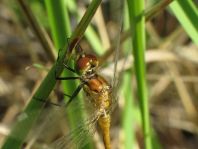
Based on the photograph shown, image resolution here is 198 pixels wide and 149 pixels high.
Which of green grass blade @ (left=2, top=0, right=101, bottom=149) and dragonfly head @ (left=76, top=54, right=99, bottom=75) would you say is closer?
green grass blade @ (left=2, top=0, right=101, bottom=149)

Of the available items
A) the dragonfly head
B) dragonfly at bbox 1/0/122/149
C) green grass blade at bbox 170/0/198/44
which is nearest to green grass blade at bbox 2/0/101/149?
dragonfly at bbox 1/0/122/149

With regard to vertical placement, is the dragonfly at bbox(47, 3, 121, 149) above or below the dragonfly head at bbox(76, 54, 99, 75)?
below

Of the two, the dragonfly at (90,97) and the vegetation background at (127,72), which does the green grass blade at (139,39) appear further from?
the vegetation background at (127,72)

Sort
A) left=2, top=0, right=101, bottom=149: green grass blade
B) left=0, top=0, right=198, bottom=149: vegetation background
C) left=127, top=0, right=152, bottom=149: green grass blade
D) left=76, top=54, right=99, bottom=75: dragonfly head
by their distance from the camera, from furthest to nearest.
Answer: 1. left=0, top=0, right=198, bottom=149: vegetation background
2. left=76, top=54, right=99, bottom=75: dragonfly head
3. left=127, top=0, right=152, bottom=149: green grass blade
4. left=2, top=0, right=101, bottom=149: green grass blade

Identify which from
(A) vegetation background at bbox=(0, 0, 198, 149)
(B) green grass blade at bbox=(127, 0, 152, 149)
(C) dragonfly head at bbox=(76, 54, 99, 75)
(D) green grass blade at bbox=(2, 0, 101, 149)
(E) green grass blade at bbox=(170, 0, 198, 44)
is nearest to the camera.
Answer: (D) green grass blade at bbox=(2, 0, 101, 149)

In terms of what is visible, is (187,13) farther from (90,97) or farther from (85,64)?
(90,97)

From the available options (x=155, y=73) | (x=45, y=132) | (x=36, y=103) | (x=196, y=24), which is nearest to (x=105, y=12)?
(x=155, y=73)

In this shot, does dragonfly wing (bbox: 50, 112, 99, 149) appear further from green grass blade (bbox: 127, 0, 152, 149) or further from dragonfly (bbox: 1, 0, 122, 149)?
green grass blade (bbox: 127, 0, 152, 149)

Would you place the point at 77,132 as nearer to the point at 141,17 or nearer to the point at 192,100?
the point at 141,17
